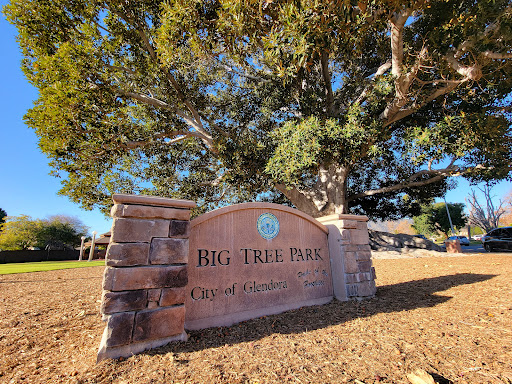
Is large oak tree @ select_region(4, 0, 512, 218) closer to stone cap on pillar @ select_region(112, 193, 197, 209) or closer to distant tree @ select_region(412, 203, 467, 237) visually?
stone cap on pillar @ select_region(112, 193, 197, 209)

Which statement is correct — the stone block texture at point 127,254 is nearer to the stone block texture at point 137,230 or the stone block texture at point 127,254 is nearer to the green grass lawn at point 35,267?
the stone block texture at point 137,230

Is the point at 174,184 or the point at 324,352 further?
the point at 174,184

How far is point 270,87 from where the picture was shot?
435 inches

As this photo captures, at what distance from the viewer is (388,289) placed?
5453mm

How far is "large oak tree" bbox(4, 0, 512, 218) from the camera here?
21.2ft

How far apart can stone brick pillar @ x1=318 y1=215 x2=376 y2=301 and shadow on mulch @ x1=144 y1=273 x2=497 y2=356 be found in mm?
213

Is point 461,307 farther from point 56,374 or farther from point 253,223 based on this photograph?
point 56,374

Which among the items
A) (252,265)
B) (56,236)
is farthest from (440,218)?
(56,236)

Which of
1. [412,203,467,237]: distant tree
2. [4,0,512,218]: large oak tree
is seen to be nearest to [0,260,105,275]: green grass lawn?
[4,0,512,218]: large oak tree

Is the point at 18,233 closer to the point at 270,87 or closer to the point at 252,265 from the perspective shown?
the point at 270,87

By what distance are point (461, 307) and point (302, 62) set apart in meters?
5.27

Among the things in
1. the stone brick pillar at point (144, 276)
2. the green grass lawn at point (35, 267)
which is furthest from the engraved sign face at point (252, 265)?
the green grass lawn at point (35, 267)

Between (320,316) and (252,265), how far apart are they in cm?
128

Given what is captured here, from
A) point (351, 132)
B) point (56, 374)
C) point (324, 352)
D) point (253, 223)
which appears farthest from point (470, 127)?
point (56, 374)
